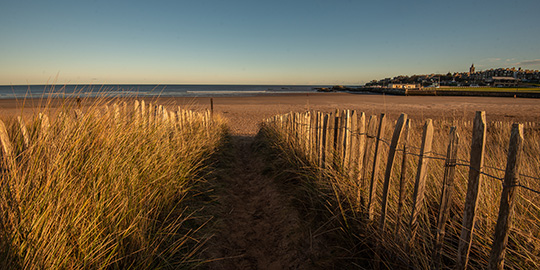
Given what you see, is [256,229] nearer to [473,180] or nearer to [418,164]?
[418,164]

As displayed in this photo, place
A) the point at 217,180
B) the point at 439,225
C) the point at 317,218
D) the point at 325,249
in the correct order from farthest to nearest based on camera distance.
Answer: the point at 217,180 → the point at 317,218 → the point at 325,249 → the point at 439,225

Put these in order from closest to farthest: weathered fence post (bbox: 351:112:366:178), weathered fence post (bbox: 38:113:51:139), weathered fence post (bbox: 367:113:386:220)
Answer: weathered fence post (bbox: 38:113:51:139), weathered fence post (bbox: 367:113:386:220), weathered fence post (bbox: 351:112:366:178)

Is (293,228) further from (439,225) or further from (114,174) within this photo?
(114,174)

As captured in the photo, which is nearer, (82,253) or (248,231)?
(82,253)

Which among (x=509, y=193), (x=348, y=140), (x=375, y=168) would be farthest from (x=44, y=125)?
(x=509, y=193)

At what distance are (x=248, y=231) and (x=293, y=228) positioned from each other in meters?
0.60

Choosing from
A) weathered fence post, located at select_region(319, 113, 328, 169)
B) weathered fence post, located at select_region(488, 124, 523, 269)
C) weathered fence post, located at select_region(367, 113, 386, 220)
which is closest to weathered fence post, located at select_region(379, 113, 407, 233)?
weathered fence post, located at select_region(367, 113, 386, 220)

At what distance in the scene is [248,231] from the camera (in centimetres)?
342

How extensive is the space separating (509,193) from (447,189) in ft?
1.48

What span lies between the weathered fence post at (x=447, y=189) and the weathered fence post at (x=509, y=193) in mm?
379

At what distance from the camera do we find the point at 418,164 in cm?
186

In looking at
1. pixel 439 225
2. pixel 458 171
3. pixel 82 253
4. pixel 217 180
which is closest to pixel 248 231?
pixel 217 180

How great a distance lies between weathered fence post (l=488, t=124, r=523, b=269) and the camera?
128cm

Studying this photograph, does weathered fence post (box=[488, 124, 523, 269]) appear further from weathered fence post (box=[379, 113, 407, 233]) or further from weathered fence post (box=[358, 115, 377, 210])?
weathered fence post (box=[358, 115, 377, 210])
